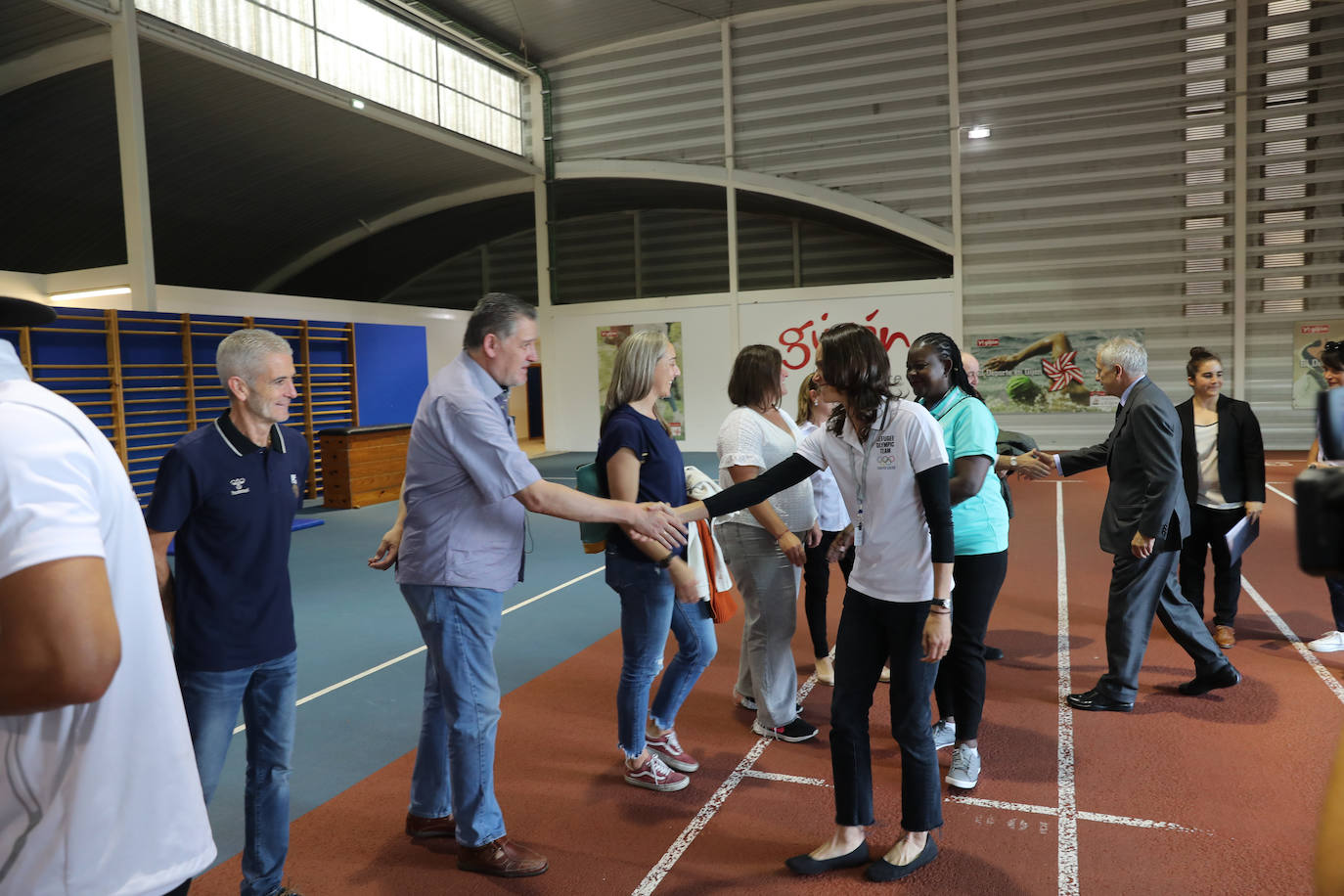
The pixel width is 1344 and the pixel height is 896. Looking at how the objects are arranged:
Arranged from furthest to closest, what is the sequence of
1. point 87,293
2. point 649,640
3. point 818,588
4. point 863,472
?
point 87,293 < point 818,588 < point 649,640 < point 863,472

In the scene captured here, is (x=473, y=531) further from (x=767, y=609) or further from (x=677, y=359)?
(x=677, y=359)

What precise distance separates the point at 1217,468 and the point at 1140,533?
155 cm

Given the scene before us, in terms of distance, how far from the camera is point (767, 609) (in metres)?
3.75

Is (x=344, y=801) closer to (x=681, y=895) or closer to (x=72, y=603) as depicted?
(x=681, y=895)

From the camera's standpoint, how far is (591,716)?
431 centimetres

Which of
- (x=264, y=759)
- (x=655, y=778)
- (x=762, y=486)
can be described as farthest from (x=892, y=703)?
(x=264, y=759)

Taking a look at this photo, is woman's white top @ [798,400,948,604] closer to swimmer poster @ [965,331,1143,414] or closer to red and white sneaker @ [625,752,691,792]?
red and white sneaker @ [625,752,691,792]

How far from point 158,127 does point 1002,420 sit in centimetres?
1599

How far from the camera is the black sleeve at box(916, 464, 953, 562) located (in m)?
2.68

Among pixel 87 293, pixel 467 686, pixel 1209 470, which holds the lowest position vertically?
pixel 467 686

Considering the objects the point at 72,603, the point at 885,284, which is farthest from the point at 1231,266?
the point at 72,603

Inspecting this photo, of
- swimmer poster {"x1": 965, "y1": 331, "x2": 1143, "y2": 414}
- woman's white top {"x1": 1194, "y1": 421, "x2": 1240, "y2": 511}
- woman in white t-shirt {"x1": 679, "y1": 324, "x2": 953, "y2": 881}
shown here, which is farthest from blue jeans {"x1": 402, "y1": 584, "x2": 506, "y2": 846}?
swimmer poster {"x1": 965, "y1": 331, "x2": 1143, "y2": 414}

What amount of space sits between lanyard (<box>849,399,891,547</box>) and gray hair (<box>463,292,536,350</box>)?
117cm

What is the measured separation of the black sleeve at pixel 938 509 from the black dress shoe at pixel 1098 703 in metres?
2.14
